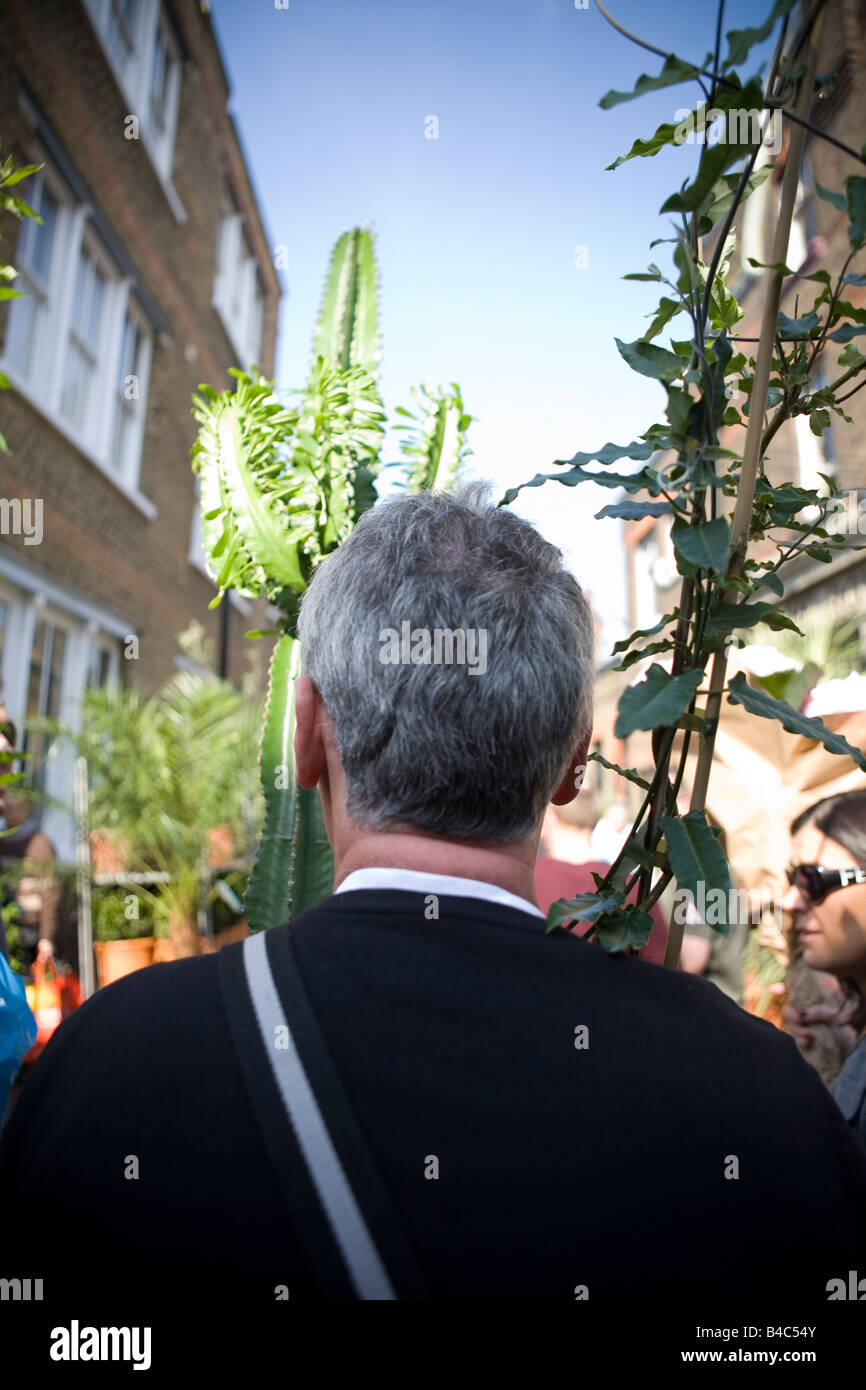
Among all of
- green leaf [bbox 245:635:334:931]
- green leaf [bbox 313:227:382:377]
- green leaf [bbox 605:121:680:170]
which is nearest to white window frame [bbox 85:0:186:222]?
green leaf [bbox 313:227:382:377]

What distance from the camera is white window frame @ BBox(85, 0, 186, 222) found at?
303 inches

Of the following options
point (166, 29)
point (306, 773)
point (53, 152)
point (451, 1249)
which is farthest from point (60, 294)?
point (451, 1249)

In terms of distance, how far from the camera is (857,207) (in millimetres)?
924

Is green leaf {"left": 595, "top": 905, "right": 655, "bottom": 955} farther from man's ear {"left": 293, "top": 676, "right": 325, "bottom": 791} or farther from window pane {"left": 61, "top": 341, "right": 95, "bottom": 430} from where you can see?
window pane {"left": 61, "top": 341, "right": 95, "bottom": 430}

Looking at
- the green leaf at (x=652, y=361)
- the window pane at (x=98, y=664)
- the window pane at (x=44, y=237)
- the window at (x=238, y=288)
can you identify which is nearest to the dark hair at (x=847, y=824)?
the green leaf at (x=652, y=361)

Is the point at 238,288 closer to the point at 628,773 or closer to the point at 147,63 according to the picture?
the point at 147,63

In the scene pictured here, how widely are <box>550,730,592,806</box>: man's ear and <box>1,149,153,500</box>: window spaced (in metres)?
5.66

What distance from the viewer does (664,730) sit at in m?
1.12

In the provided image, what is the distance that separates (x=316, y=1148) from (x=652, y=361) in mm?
901

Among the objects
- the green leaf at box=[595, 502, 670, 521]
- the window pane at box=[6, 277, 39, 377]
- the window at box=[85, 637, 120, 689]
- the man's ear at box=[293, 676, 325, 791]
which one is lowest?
the man's ear at box=[293, 676, 325, 791]

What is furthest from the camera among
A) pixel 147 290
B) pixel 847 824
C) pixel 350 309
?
pixel 147 290

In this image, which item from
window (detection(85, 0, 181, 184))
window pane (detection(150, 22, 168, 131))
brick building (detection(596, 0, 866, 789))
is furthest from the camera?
window pane (detection(150, 22, 168, 131))

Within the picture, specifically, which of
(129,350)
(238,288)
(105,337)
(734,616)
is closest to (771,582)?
(734,616)

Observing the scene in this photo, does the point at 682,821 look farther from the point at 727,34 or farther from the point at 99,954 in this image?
the point at 99,954
